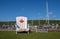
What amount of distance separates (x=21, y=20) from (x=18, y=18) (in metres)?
0.39

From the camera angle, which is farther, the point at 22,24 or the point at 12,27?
the point at 12,27

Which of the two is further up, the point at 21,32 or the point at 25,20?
the point at 25,20

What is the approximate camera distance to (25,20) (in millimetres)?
16172

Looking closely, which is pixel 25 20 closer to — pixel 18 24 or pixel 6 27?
pixel 18 24

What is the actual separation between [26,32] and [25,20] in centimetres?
143

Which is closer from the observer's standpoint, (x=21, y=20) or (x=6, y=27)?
(x=21, y=20)

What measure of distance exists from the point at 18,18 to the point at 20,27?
38.8 inches

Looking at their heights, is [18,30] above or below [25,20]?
below

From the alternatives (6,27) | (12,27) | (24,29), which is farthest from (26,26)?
(6,27)

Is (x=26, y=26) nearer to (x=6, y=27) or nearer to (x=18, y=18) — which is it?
(x=18, y=18)

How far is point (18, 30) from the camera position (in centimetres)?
1623

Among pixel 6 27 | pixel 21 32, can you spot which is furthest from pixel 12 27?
pixel 21 32

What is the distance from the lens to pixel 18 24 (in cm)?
1609

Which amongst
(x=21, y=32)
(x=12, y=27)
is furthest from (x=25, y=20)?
(x=12, y=27)
